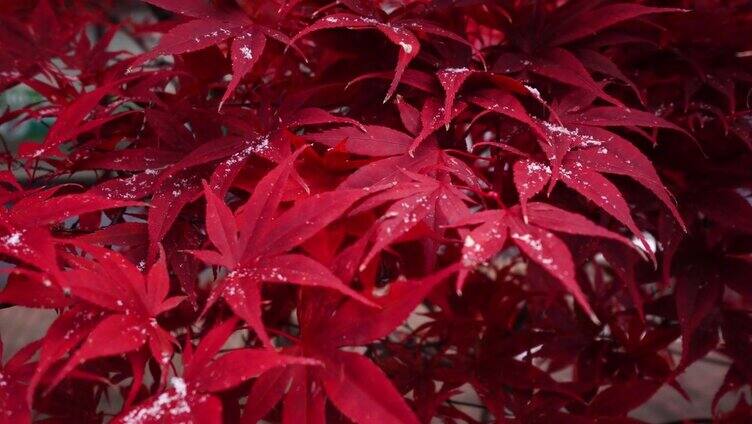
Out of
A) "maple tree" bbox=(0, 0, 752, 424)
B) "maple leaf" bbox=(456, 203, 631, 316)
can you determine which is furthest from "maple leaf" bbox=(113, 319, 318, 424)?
"maple leaf" bbox=(456, 203, 631, 316)

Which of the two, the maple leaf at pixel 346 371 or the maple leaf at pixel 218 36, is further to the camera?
the maple leaf at pixel 218 36

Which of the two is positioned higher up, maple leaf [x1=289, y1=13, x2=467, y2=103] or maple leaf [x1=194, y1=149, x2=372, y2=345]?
maple leaf [x1=289, y1=13, x2=467, y2=103]

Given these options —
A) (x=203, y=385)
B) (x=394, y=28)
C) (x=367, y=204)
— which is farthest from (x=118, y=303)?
(x=394, y=28)

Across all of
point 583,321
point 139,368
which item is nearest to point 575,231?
point 139,368

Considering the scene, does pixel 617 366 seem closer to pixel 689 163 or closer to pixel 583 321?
pixel 583 321

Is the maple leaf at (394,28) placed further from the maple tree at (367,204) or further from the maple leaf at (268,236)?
the maple leaf at (268,236)

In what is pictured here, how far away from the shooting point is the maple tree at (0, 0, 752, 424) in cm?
46

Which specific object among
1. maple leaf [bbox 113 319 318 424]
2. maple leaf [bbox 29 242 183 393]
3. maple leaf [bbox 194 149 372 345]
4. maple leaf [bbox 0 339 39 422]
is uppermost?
maple leaf [bbox 194 149 372 345]

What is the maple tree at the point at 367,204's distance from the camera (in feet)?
1.50

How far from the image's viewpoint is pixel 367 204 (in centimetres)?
49

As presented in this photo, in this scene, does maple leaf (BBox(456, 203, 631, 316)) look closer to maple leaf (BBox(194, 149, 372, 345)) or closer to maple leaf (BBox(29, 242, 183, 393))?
maple leaf (BBox(194, 149, 372, 345))

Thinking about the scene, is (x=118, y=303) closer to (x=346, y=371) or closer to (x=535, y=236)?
(x=346, y=371)

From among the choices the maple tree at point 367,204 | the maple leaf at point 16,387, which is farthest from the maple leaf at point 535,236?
the maple leaf at point 16,387

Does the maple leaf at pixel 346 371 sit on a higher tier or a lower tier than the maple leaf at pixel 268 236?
lower
